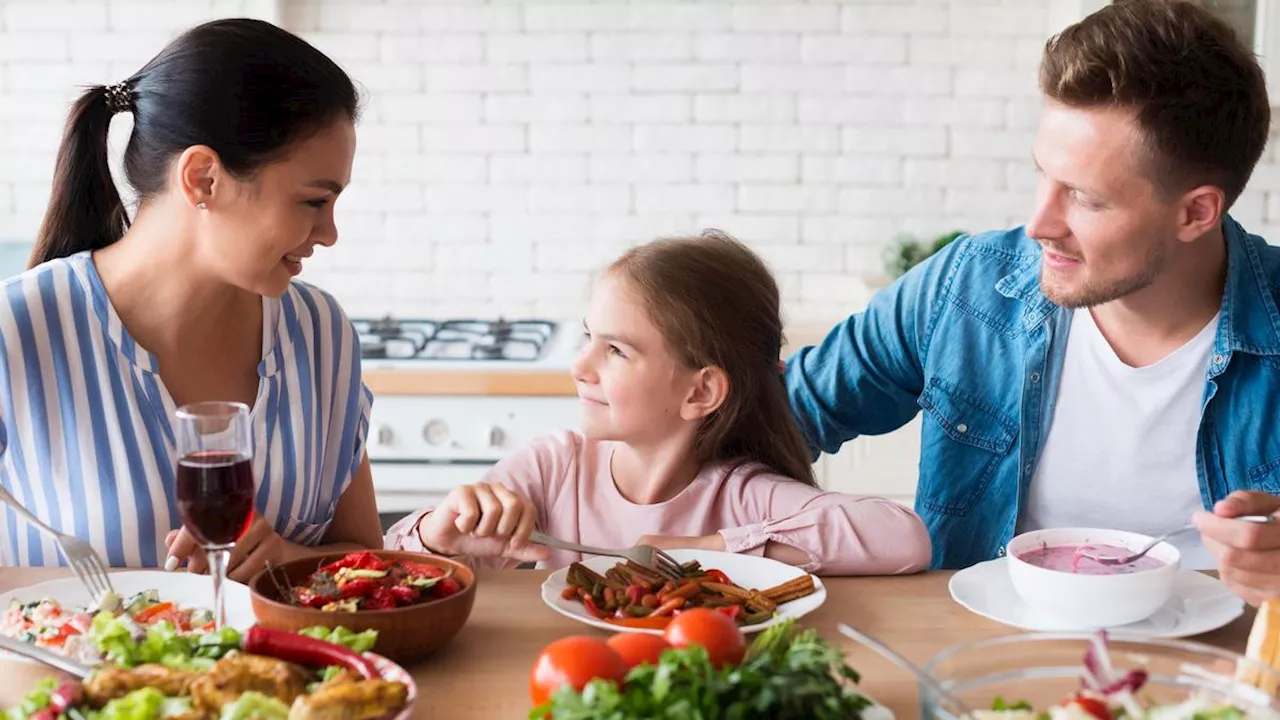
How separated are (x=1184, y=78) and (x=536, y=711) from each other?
1442 millimetres

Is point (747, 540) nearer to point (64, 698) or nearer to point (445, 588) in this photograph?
point (445, 588)

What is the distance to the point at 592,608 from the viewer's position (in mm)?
1487

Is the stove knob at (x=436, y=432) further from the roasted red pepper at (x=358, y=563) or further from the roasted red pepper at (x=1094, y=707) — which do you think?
the roasted red pepper at (x=1094, y=707)

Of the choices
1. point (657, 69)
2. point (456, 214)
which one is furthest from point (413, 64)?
point (657, 69)

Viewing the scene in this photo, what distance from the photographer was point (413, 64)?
3.75 metres

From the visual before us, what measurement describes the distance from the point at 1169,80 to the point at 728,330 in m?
0.74

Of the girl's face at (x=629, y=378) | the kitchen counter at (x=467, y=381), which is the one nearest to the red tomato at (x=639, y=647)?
the girl's face at (x=629, y=378)

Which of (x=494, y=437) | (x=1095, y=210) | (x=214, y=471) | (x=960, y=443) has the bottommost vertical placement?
(x=494, y=437)

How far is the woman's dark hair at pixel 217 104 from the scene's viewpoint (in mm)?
1797

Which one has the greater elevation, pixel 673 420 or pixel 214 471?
pixel 214 471

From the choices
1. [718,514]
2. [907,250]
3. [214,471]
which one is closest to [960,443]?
[718,514]

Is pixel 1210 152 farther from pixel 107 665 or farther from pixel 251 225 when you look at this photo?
pixel 107 665

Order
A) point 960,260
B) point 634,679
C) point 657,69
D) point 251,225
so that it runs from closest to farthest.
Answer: point 634,679, point 251,225, point 960,260, point 657,69

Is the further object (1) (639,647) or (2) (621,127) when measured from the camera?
(2) (621,127)
